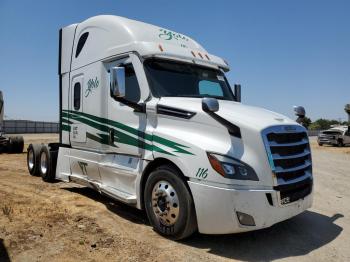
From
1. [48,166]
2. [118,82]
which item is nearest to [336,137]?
[48,166]

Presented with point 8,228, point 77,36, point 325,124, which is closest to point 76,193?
point 8,228

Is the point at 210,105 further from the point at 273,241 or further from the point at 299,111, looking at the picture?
the point at 299,111

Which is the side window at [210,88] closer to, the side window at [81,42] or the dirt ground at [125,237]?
the dirt ground at [125,237]

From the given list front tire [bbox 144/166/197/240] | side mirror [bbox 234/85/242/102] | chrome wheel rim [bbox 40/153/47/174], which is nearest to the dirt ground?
front tire [bbox 144/166/197/240]

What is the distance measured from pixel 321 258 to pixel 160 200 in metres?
2.23

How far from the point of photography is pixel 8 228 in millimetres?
5680

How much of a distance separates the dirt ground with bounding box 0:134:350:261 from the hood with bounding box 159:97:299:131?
1.66 m

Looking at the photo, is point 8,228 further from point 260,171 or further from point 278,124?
point 278,124

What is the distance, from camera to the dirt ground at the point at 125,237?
484 centimetres

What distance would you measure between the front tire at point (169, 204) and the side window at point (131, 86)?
134 cm

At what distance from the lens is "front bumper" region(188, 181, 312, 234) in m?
4.77

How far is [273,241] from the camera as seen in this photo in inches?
215

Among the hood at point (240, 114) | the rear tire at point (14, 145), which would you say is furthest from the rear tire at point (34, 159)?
the rear tire at point (14, 145)

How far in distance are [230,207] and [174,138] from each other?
1246 millimetres
